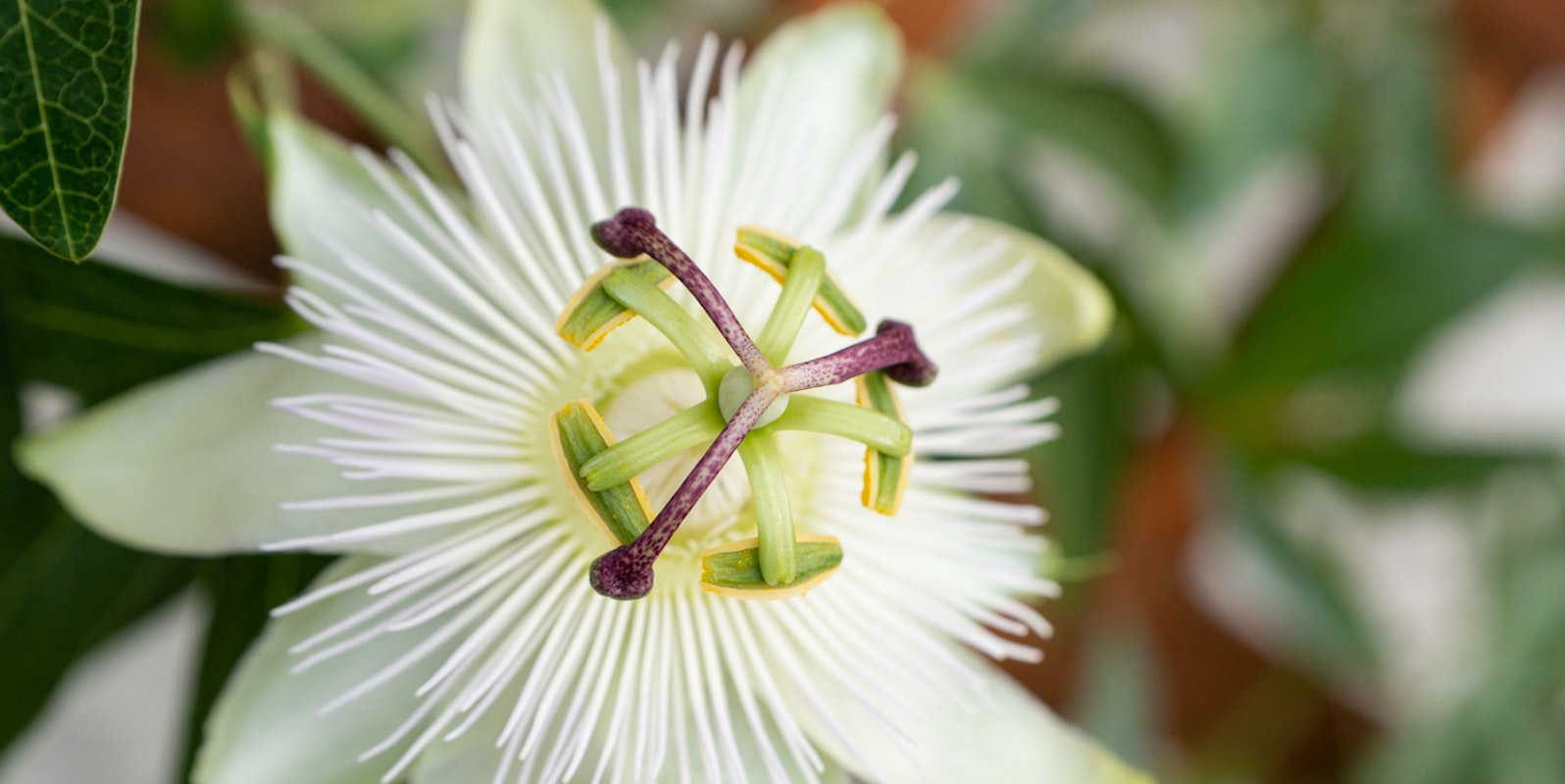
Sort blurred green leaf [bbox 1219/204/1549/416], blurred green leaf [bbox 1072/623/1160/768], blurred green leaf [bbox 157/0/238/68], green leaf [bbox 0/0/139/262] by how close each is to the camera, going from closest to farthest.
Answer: green leaf [bbox 0/0/139/262]
blurred green leaf [bbox 157/0/238/68]
blurred green leaf [bbox 1219/204/1549/416]
blurred green leaf [bbox 1072/623/1160/768]

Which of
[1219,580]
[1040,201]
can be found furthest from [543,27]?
[1219,580]

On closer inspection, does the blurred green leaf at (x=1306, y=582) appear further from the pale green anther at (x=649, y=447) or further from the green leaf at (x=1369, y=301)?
the pale green anther at (x=649, y=447)

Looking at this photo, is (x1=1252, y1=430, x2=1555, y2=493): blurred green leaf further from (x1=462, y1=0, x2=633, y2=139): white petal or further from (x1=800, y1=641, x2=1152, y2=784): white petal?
(x1=462, y1=0, x2=633, y2=139): white petal

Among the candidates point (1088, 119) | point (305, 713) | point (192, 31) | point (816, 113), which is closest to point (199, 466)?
point (305, 713)

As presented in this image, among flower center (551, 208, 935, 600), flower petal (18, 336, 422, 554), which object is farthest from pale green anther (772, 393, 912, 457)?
flower petal (18, 336, 422, 554)

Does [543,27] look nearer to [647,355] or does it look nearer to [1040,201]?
[647,355]

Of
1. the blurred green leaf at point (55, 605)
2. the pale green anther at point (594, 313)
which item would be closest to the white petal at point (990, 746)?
the pale green anther at point (594, 313)
